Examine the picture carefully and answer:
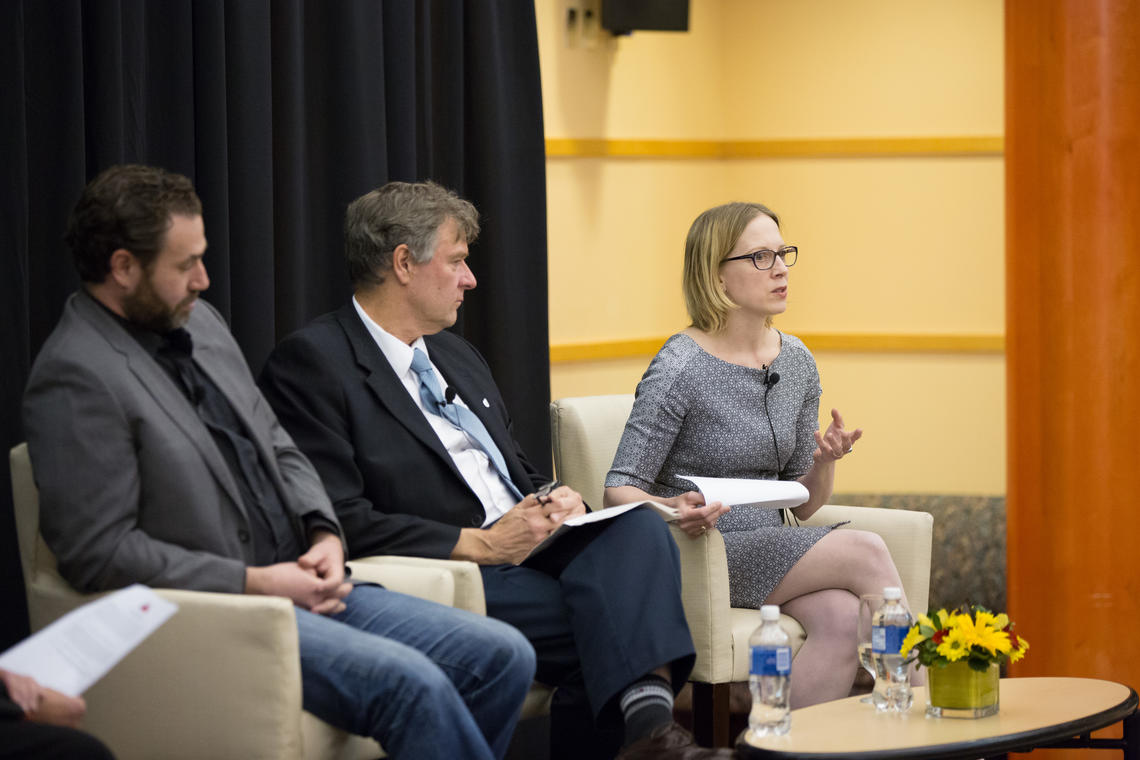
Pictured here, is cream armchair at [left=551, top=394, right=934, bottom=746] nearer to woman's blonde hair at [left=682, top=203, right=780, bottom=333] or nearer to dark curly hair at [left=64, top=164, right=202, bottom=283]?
woman's blonde hair at [left=682, top=203, right=780, bottom=333]

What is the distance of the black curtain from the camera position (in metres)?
2.93

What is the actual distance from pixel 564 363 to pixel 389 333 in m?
1.81

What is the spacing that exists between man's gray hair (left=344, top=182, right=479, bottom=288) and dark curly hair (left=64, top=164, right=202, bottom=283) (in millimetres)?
680

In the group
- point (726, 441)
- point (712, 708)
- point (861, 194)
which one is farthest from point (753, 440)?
point (861, 194)

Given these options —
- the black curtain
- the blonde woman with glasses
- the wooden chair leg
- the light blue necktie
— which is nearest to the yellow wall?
the black curtain

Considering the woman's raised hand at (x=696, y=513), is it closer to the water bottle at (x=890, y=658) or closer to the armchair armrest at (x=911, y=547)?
the water bottle at (x=890, y=658)

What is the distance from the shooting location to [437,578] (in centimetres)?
268

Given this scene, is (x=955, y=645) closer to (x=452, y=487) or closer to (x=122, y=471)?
(x=452, y=487)

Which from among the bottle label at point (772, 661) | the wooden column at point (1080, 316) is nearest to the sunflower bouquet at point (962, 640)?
the bottle label at point (772, 661)

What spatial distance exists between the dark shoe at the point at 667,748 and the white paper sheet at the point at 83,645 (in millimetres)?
939

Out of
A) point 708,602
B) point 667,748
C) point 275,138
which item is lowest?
point 667,748

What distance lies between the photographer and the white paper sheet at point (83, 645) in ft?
6.41

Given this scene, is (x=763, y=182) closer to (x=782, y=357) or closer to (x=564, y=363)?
(x=564, y=363)

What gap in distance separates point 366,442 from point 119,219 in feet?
2.50
